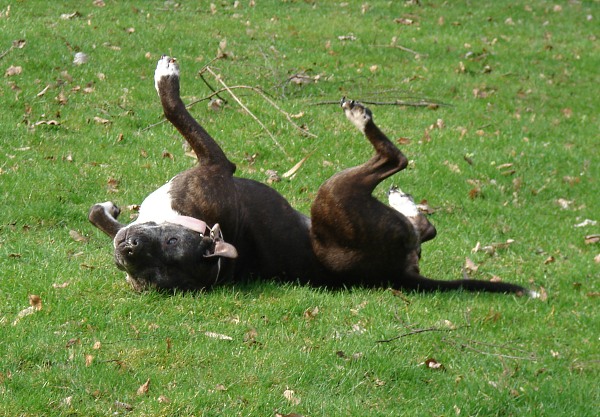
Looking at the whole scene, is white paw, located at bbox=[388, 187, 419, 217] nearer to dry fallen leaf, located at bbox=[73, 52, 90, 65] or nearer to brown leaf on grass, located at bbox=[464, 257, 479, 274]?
brown leaf on grass, located at bbox=[464, 257, 479, 274]

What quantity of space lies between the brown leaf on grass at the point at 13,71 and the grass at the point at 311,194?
69mm

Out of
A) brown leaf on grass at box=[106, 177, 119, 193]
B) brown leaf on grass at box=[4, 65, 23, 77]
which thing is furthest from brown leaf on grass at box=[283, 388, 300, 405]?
brown leaf on grass at box=[4, 65, 23, 77]

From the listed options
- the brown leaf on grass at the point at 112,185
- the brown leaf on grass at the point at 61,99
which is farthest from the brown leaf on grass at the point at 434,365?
the brown leaf on grass at the point at 61,99

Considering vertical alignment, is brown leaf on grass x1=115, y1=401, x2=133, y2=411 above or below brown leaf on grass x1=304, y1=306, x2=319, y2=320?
above

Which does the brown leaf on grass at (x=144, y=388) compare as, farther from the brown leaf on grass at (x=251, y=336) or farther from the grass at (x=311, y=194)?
the brown leaf on grass at (x=251, y=336)

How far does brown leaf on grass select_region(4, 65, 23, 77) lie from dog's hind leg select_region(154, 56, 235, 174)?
4647mm

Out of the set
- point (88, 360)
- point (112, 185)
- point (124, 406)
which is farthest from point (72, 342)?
point (112, 185)

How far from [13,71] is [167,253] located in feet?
21.4

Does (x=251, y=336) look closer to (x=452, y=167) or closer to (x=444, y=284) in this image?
(x=444, y=284)

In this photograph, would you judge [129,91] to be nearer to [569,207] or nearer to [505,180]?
[505,180]

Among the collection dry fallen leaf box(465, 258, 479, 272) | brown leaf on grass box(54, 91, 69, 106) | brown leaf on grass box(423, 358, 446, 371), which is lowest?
dry fallen leaf box(465, 258, 479, 272)

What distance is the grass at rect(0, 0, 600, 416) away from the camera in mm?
5781

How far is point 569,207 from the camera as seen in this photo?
11.2 m

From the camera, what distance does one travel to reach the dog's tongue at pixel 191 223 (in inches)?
266
